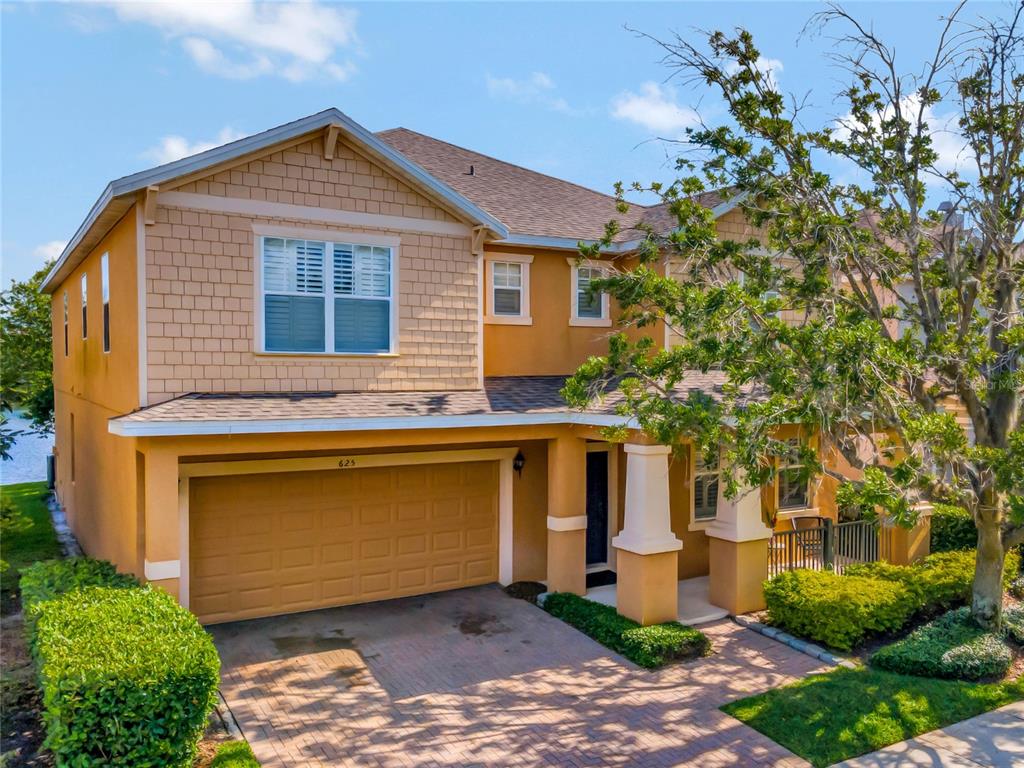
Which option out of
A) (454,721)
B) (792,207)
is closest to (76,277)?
(454,721)

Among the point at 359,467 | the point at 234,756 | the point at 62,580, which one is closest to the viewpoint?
the point at 234,756

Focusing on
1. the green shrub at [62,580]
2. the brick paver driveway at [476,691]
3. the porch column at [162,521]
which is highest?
the porch column at [162,521]

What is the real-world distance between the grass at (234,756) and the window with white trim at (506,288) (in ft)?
26.0

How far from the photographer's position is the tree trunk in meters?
9.99

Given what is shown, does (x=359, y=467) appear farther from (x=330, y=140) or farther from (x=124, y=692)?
(x=124, y=692)

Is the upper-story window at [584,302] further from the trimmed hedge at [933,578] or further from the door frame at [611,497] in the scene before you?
the trimmed hedge at [933,578]

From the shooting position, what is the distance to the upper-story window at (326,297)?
1064 centimetres

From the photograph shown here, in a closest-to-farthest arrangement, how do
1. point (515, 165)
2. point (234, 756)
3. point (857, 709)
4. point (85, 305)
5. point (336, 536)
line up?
point (234, 756), point (857, 709), point (336, 536), point (85, 305), point (515, 165)

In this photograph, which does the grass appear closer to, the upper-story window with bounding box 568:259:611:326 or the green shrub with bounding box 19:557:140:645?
the green shrub with bounding box 19:557:140:645

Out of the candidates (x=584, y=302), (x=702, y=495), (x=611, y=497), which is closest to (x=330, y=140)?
(x=584, y=302)

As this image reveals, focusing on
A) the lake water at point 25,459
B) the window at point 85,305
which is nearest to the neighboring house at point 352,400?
the window at point 85,305

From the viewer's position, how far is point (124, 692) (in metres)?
6.15

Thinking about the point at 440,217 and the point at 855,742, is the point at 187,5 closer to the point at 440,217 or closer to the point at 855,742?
the point at 440,217

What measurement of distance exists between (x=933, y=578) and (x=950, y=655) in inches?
98.8
